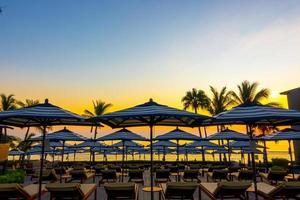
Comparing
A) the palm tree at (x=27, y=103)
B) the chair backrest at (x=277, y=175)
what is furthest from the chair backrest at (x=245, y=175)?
the palm tree at (x=27, y=103)

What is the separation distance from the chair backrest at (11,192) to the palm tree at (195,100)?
33.0 metres

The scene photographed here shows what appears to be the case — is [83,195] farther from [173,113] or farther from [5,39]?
[5,39]

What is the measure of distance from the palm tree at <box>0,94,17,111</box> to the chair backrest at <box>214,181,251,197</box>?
107 feet

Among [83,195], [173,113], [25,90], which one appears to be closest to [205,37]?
[173,113]

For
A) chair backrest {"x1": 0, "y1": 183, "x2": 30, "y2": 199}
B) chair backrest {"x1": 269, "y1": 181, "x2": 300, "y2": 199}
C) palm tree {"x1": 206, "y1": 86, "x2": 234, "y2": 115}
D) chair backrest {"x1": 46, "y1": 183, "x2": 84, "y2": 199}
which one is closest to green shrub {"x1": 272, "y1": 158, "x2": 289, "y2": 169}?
palm tree {"x1": 206, "y1": 86, "x2": 234, "y2": 115}

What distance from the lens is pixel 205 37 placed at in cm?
1395

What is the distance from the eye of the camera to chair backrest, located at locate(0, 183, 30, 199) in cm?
625

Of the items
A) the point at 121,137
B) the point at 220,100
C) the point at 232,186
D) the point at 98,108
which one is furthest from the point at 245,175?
the point at 98,108

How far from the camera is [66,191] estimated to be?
6.47 m

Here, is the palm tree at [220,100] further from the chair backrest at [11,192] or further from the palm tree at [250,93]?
the chair backrest at [11,192]

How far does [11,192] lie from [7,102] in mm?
30350

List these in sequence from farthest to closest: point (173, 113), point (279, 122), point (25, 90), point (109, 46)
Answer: point (25, 90), point (109, 46), point (279, 122), point (173, 113)

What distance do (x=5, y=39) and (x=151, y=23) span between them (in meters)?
8.55

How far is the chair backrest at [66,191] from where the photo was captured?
254 inches
